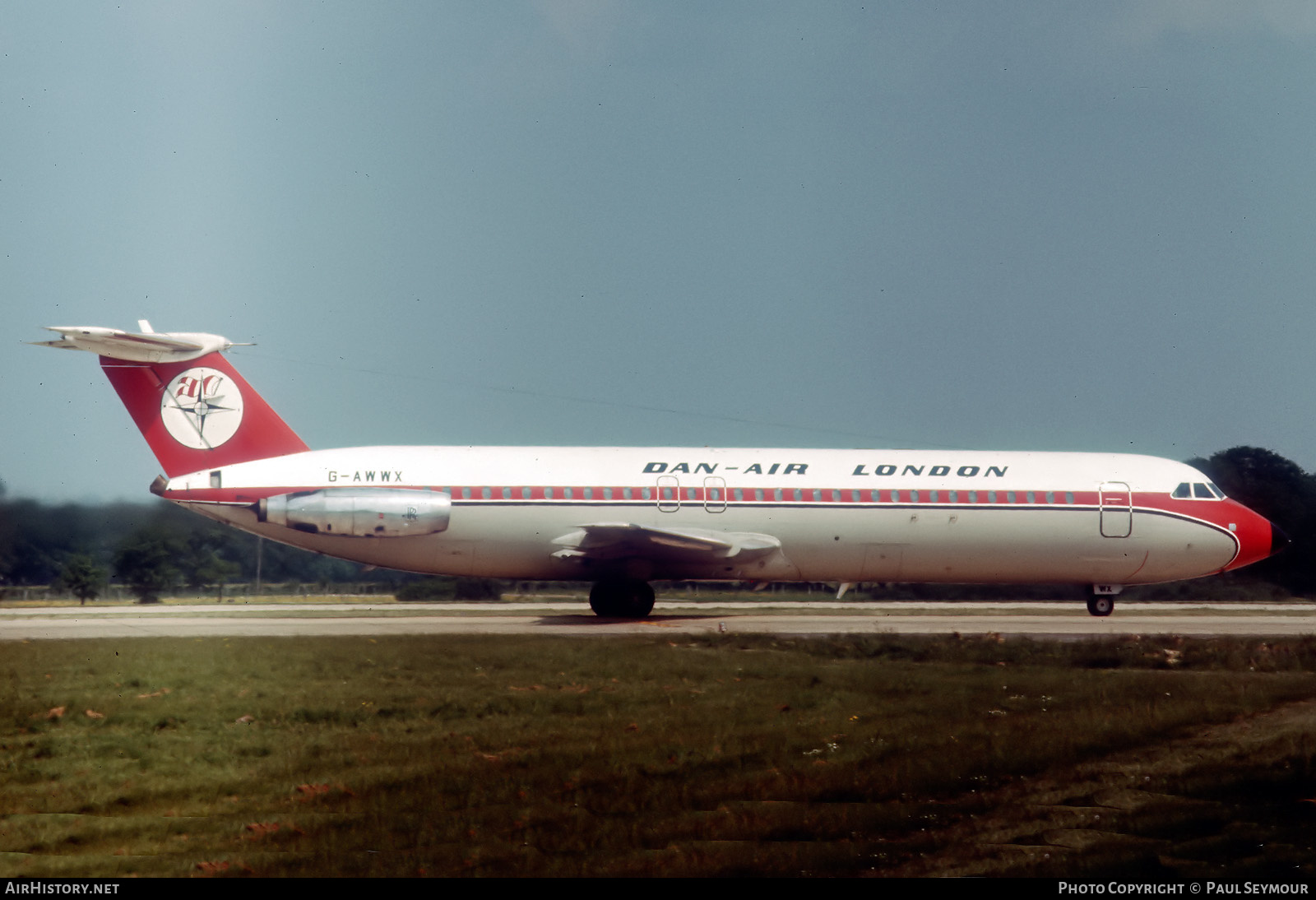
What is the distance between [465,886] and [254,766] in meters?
3.63

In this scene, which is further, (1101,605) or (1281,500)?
(1281,500)

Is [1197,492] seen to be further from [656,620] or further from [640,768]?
[640,768]

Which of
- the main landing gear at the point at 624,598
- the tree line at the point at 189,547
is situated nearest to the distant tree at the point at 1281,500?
the tree line at the point at 189,547

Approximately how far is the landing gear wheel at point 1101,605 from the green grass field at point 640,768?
12799mm

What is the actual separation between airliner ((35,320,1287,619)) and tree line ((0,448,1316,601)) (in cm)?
290

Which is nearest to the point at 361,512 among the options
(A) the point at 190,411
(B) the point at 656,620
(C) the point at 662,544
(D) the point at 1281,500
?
(A) the point at 190,411

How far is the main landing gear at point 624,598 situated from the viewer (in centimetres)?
2517

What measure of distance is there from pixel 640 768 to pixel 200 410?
61.9 feet

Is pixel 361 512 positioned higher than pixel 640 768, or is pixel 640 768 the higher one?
pixel 361 512

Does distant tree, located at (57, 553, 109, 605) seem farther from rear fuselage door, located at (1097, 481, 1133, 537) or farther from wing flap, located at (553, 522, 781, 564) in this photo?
rear fuselage door, located at (1097, 481, 1133, 537)

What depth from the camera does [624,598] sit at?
82.8 feet

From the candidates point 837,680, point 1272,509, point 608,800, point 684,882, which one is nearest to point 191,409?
point 837,680

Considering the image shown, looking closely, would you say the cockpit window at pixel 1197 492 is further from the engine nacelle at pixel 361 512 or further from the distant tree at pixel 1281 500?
the engine nacelle at pixel 361 512

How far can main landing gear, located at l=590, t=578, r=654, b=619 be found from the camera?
25172 millimetres
